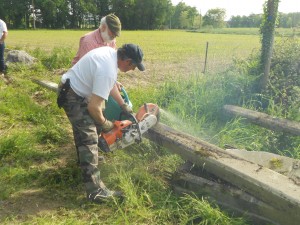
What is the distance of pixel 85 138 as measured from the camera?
10.4 ft

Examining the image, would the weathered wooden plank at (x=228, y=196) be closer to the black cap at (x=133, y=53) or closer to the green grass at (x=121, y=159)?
the green grass at (x=121, y=159)

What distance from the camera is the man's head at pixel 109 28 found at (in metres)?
4.02

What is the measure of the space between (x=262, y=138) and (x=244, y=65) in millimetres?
2281

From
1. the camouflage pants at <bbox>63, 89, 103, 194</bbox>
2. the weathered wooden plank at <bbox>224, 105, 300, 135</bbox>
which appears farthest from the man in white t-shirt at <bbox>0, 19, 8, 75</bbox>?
the weathered wooden plank at <bbox>224, 105, 300, 135</bbox>

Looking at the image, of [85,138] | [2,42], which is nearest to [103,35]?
[85,138]

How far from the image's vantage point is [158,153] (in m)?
4.15

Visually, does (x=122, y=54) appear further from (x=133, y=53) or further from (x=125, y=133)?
(x=125, y=133)

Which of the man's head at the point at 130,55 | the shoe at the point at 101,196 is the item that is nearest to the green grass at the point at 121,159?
the shoe at the point at 101,196

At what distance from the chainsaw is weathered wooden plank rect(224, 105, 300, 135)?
176 centimetres

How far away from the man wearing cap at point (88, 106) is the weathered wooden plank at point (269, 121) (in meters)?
2.19

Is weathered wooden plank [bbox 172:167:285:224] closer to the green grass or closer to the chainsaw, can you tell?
the green grass

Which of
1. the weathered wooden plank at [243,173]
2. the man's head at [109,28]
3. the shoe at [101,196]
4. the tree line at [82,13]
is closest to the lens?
the weathered wooden plank at [243,173]

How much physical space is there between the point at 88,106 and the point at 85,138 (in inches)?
15.1

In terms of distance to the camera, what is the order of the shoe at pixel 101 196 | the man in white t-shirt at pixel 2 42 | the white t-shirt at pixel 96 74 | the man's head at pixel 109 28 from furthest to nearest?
the man in white t-shirt at pixel 2 42 → the man's head at pixel 109 28 → the shoe at pixel 101 196 → the white t-shirt at pixel 96 74
